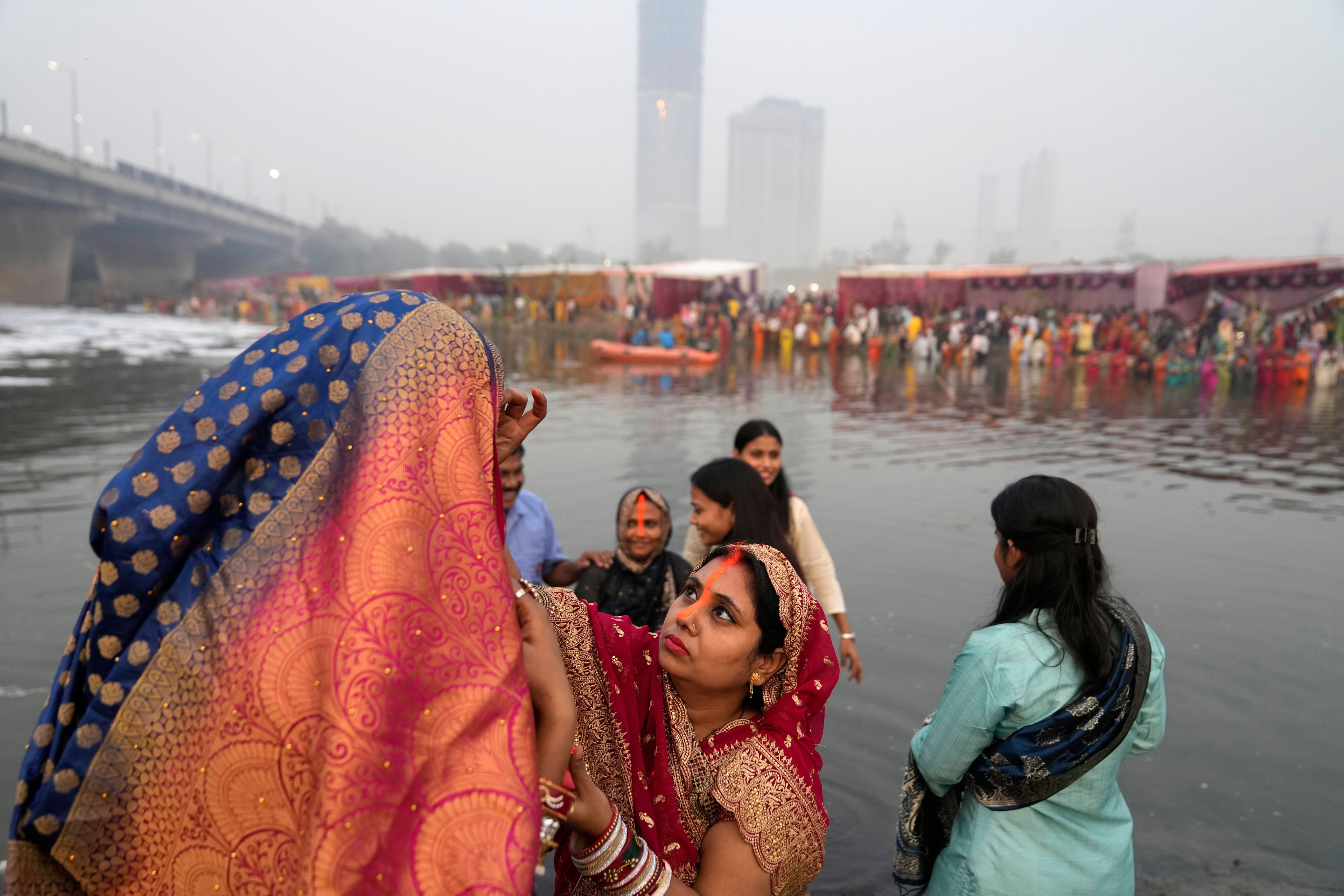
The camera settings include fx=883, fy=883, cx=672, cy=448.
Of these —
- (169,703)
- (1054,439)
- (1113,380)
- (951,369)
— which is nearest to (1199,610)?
(169,703)

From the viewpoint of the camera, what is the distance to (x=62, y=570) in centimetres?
641

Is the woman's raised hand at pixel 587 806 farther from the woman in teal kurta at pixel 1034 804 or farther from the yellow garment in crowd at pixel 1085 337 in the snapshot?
the yellow garment in crowd at pixel 1085 337

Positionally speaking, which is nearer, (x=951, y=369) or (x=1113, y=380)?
(x=1113, y=380)

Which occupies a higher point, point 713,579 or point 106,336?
point 713,579

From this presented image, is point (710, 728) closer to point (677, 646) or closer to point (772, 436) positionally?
point (677, 646)

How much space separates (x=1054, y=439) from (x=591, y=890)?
12628mm

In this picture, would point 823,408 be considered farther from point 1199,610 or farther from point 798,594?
point 798,594

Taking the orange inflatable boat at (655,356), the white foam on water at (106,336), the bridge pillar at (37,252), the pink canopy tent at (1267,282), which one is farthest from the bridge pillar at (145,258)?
the pink canopy tent at (1267,282)

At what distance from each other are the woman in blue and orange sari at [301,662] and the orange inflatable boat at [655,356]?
24.0 meters

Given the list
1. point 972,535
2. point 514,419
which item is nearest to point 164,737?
point 514,419

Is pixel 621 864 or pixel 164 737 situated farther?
pixel 621 864

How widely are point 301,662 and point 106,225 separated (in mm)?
63662

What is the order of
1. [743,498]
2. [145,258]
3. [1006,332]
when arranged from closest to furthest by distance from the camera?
[743,498] < [1006,332] < [145,258]

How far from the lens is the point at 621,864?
141cm
